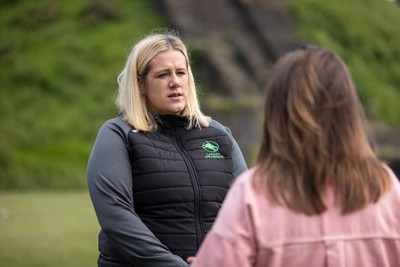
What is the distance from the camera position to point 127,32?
27984 millimetres

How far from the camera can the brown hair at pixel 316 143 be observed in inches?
93.8

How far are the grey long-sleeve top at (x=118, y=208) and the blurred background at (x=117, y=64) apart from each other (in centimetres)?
1210

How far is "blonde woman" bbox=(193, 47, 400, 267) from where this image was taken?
7.75ft

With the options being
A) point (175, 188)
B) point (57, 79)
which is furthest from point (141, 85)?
point (57, 79)

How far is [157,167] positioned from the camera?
3.70 metres

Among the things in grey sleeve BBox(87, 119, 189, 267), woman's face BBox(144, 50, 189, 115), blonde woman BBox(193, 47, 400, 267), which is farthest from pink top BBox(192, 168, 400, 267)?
woman's face BBox(144, 50, 189, 115)

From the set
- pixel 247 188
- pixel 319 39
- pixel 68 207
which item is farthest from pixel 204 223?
pixel 319 39

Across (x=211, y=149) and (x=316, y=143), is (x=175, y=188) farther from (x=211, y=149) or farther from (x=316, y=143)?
(x=316, y=143)

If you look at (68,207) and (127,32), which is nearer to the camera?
(68,207)

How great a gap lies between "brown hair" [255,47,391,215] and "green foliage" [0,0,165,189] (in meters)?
17.6

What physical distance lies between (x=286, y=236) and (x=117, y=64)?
24.2 m

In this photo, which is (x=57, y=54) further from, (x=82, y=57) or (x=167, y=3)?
(x=167, y=3)

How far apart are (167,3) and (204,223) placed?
2495 centimetres

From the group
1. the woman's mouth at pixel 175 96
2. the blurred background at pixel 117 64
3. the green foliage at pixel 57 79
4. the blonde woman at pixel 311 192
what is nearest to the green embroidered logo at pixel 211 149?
the woman's mouth at pixel 175 96
